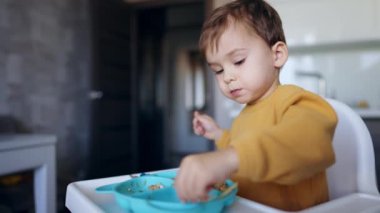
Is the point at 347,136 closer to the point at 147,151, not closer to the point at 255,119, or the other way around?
the point at 255,119

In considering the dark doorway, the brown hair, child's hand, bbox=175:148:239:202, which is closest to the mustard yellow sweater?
child's hand, bbox=175:148:239:202

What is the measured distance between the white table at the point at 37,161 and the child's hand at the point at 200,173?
1246 mm

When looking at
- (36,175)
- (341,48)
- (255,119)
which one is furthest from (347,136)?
(341,48)

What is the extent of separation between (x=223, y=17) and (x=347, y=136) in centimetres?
38

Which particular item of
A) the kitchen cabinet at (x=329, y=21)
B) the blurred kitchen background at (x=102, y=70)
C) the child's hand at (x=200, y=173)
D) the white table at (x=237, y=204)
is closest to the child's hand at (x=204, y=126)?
the white table at (x=237, y=204)

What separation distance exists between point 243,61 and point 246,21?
82 millimetres

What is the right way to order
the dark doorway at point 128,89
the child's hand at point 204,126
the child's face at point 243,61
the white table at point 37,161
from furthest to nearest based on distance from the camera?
the dark doorway at point 128,89, the white table at point 37,161, the child's hand at point 204,126, the child's face at point 243,61

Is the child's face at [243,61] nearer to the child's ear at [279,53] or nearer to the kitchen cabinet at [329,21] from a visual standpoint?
the child's ear at [279,53]

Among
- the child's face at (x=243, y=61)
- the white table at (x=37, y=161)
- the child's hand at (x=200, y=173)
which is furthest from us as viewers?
the white table at (x=37, y=161)

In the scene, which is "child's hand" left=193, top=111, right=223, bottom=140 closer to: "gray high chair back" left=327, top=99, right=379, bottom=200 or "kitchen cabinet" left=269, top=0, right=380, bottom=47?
"gray high chair back" left=327, top=99, right=379, bottom=200

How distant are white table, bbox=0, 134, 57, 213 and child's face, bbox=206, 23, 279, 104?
1.13 m

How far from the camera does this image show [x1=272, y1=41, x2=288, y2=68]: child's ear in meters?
0.61

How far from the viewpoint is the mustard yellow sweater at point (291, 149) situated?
0.34m

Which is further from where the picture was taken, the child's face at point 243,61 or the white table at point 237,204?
the child's face at point 243,61
